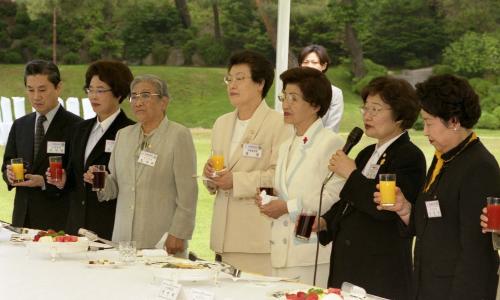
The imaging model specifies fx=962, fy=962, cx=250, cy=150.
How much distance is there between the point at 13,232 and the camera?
4.99m

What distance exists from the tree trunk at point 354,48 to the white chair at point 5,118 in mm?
3315

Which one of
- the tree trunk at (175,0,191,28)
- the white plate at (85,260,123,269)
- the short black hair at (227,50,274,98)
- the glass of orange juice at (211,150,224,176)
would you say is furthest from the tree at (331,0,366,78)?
the white plate at (85,260,123,269)

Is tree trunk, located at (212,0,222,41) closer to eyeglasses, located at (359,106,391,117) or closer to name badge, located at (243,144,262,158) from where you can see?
name badge, located at (243,144,262,158)

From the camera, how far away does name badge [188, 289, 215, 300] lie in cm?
325

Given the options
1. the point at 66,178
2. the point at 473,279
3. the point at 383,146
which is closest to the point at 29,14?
the point at 66,178

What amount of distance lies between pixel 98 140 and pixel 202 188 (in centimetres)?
418

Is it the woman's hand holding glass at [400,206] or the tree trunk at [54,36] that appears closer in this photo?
the woman's hand holding glass at [400,206]

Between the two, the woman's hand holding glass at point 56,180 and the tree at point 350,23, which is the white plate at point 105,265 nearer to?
the woman's hand holding glass at point 56,180

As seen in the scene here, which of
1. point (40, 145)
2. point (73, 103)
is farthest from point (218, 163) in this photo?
point (73, 103)

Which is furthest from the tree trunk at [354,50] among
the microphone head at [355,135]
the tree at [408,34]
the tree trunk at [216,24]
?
the microphone head at [355,135]

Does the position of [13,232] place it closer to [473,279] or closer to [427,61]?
[473,279]

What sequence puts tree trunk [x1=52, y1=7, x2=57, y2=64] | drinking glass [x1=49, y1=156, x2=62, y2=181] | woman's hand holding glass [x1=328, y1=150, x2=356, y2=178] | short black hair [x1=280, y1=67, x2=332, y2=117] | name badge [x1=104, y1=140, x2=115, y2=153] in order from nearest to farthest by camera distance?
woman's hand holding glass [x1=328, y1=150, x2=356, y2=178]
short black hair [x1=280, y1=67, x2=332, y2=117]
drinking glass [x1=49, y1=156, x2=62, y2=181]
name badge [x1=104, y1=140, x2=115, y2=153]
tree trunk [x1=52, y1=7, x2=57, y2=64]

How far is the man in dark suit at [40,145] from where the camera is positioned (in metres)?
5.82

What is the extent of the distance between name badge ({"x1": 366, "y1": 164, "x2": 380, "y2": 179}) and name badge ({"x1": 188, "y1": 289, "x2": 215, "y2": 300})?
3.77 feet
